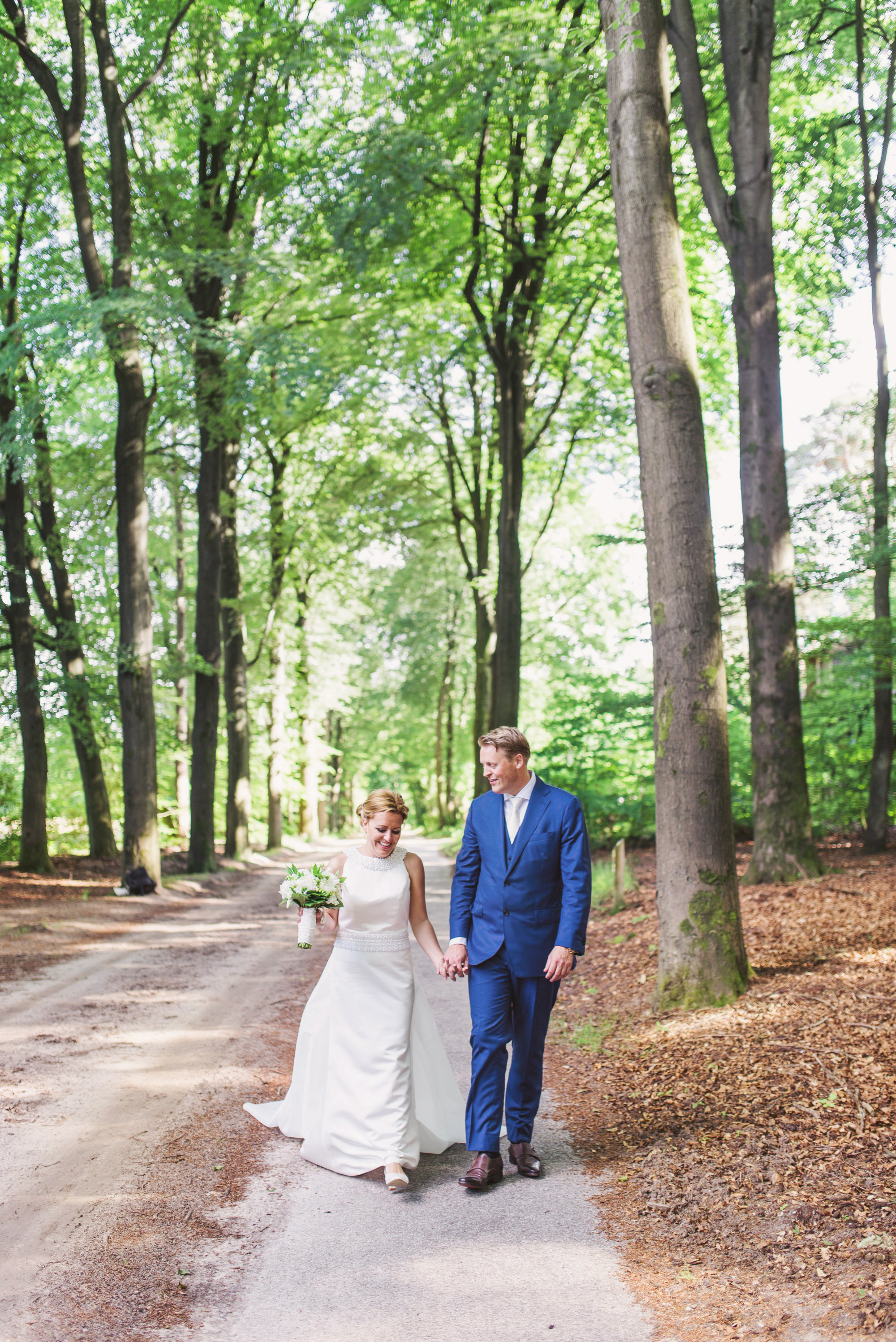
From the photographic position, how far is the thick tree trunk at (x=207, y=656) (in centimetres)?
2034

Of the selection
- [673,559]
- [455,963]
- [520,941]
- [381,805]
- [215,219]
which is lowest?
[455,963]

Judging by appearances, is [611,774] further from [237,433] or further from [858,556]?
[237,433]

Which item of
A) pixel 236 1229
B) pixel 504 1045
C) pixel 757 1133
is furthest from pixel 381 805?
pixel 757 1133

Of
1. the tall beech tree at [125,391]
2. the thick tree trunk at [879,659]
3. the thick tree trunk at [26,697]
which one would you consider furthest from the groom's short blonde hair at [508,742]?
the thick tree trunk at [26,697]

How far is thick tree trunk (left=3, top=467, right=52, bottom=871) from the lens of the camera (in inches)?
749

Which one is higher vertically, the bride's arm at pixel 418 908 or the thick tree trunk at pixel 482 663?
the thick tree trunk at pixel 482 663

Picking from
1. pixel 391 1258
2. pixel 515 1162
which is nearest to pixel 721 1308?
pixel 391 1258

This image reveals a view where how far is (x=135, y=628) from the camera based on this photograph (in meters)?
16.5

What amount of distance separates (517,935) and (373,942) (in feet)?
2.56

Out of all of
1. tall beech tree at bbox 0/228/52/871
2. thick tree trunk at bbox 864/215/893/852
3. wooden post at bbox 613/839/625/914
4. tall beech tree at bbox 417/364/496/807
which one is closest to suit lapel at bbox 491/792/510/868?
wooden post at bbox 613/839/625/914

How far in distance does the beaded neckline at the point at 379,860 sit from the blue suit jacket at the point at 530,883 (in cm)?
40

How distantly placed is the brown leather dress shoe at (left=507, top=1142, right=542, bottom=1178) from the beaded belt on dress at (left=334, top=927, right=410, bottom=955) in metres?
1.09

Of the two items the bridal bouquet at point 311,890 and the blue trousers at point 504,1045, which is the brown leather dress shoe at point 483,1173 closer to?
the blue trousers at point 504,1045

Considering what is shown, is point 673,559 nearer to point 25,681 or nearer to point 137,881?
point 137,881
